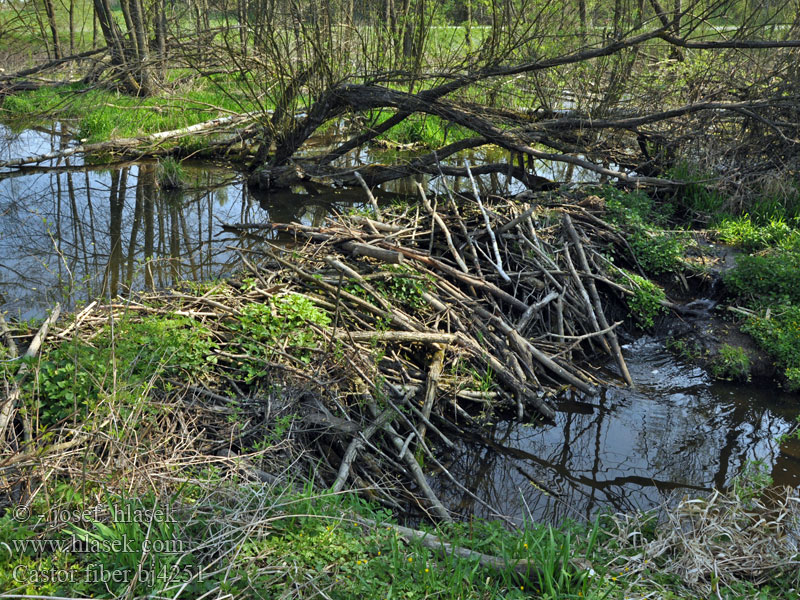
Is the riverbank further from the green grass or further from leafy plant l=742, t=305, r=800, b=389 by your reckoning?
the green grass

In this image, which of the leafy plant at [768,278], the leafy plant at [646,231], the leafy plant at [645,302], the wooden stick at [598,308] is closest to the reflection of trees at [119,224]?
the wooden stick at [598,308]

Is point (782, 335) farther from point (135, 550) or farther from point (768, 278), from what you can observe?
point (135, 550)

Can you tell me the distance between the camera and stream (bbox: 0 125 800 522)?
4629mm

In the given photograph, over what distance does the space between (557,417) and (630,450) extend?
0.64m

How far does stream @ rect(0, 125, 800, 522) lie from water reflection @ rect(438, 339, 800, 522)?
Result: 10mm

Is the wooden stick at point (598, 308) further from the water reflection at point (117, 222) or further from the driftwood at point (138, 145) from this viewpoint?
the driftwood at point (138, 145)

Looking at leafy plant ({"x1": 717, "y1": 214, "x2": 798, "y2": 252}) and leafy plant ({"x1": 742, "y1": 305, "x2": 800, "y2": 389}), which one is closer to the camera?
leafy plant ({"x1": 742, "y1": 305, "x2": 800, "y2": 389})

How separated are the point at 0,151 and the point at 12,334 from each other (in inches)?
348

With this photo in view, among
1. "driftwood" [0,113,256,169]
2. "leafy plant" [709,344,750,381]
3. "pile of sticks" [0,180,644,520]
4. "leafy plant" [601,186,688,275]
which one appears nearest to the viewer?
"pile of sticks" [0,180,644,520]

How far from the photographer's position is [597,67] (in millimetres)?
9734

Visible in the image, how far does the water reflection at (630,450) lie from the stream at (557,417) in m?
0.01

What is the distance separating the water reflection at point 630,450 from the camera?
4.55 meters

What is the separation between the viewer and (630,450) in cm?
504

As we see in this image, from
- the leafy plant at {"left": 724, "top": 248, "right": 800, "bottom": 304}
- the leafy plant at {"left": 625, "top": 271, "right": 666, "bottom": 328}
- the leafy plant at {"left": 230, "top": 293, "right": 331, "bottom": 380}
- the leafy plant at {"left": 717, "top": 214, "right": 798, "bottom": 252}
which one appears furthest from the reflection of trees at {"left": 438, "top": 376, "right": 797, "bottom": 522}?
the leafy plant at {"left": 717, "top": 214, "right": 798, "bottom": 252}
